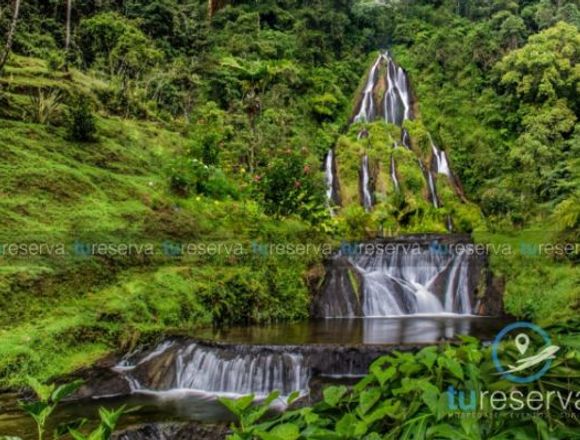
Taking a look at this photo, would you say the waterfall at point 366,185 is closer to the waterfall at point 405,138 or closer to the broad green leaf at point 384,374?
the waterfall at point 405,138

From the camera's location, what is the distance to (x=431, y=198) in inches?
1079

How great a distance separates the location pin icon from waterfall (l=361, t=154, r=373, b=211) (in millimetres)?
24766

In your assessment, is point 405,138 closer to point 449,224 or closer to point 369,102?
point 369,102

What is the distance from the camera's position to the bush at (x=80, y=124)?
14594mm

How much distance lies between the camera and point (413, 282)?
1564 cm

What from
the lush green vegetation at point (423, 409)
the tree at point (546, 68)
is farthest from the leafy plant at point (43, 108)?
the tree at point (546, 68)

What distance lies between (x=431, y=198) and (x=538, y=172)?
17.6ft

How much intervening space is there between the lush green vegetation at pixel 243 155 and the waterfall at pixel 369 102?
2.99ft

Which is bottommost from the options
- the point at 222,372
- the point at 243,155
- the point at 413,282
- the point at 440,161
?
the point at 222,372

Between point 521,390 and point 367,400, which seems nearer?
point 521,390

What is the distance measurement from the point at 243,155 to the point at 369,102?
14.7 metres

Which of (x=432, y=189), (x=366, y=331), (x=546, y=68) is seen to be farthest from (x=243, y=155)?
(x=546, y=68)

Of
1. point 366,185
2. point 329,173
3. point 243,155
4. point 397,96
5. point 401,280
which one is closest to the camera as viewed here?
point 401,280

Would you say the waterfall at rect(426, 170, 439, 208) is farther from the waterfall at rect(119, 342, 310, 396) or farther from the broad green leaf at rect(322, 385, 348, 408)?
the broad green leaf at rect(322, 385, 348, 408)
